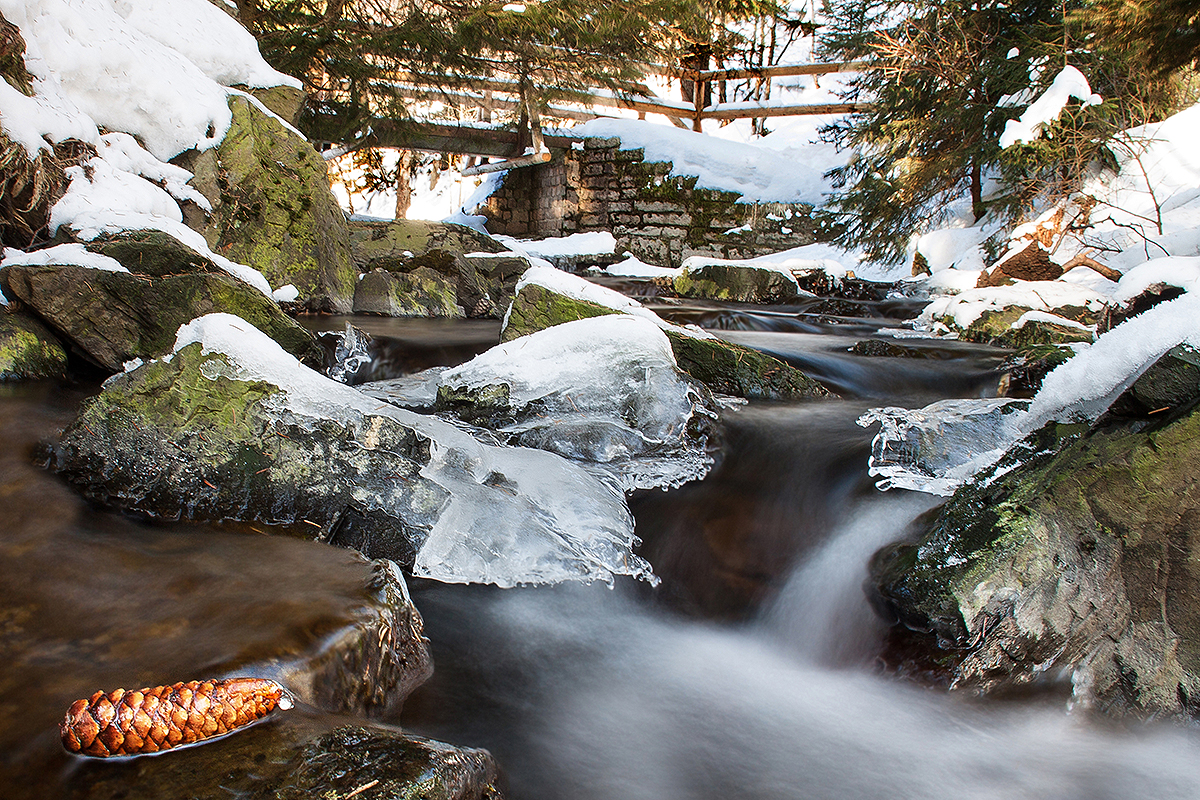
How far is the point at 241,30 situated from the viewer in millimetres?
6605

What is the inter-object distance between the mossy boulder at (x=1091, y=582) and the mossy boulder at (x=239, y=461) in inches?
64.7

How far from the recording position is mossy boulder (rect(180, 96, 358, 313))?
19.1ft

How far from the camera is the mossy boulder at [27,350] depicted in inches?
130

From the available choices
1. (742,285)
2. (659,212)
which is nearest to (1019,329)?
(742,285)

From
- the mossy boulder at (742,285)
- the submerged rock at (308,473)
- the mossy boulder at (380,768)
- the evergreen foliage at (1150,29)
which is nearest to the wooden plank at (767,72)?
the evergreen foliage at (1150,29)

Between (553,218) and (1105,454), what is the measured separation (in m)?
13.4

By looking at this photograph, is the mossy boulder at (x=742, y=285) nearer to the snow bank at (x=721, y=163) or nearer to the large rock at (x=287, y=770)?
the snow bank at (x=721, y=163)

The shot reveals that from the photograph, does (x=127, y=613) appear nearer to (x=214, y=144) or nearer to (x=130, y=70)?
(x=130, y=70)

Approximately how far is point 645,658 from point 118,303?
3159 mm

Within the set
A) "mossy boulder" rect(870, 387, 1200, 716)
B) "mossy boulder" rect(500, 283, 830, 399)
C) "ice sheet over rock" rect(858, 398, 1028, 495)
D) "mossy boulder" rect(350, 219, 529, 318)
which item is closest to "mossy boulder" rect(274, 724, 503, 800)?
"mossy boulder" rect(870, 387, 1200, 716)

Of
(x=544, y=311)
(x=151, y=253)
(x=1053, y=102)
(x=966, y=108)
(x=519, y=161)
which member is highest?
(x=519, y=161)

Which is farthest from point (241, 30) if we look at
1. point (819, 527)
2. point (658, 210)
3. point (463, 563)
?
point (658, 210)

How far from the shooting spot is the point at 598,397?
3.48m

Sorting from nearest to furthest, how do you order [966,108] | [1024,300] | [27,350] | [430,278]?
[27,350]
[1024,300]
[430,278]
[966,108]
